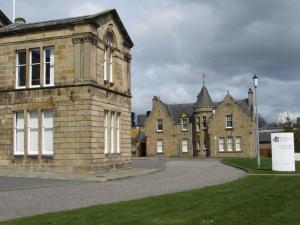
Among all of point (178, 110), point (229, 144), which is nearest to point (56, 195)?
point (229, 144)

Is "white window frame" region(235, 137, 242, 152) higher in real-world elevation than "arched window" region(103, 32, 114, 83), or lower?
lower

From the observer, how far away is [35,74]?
27.2 meters

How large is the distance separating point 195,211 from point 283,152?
1670 cm

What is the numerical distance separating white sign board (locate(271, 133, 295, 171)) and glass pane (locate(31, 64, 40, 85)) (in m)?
14.7

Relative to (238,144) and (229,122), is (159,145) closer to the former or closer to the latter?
(229,122)

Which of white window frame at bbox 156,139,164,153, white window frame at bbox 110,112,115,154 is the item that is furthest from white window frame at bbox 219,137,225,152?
white window frame at bbox 110,112,115,154

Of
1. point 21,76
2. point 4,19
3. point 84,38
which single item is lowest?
point 21,76

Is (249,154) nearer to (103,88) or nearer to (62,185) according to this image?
(103,88)

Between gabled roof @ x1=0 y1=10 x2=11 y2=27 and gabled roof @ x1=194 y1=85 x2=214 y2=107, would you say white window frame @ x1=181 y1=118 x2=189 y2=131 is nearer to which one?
gabled roof @ x1=194 y1=85 x2=214 y2=107

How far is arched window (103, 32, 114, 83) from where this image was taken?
92.5 feet

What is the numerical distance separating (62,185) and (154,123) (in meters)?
48.8

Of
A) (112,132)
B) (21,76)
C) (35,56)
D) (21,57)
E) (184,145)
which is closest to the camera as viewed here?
(35,56)

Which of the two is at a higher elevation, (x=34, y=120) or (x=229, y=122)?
(x=229, y=122)

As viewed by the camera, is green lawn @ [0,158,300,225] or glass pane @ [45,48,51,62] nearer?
green lawn @ [0,158,300,225]
